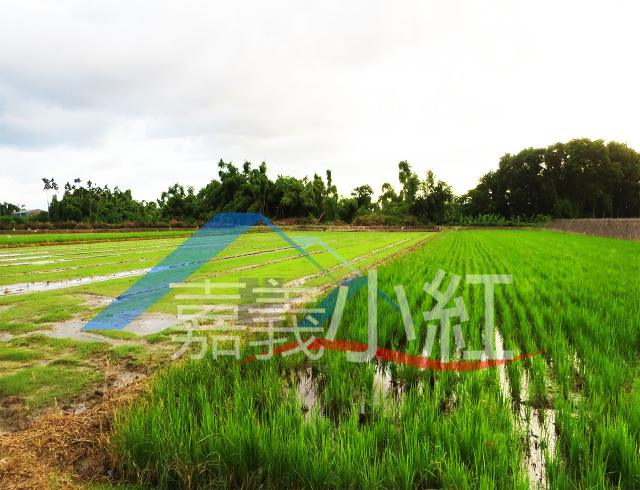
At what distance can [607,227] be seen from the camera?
2181 centimetres

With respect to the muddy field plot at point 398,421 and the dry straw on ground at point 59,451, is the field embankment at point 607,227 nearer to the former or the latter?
the muddy field plot at point 398,421

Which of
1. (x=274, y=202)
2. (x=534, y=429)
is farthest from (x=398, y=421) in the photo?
(x=274, y=202)

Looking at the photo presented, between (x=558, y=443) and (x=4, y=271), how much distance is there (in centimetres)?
960

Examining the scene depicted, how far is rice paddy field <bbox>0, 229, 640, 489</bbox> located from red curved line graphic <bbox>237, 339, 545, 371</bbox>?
2 centimetres

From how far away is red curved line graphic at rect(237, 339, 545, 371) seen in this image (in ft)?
8.54

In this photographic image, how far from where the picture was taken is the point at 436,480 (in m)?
1.47

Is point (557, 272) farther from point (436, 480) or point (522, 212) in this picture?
point (522, 212)

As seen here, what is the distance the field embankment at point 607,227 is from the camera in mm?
18016

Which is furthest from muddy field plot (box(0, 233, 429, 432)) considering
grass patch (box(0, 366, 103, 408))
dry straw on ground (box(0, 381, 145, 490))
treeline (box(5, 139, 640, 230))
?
treeline (box(5, 139, 640, 230))

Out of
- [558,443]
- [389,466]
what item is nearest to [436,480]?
[389,466]

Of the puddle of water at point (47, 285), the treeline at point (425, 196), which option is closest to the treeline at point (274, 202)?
the treeline at point (425, 196)

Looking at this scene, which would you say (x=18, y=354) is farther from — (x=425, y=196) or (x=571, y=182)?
(x=571, y=182)

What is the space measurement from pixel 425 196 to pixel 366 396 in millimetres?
38606

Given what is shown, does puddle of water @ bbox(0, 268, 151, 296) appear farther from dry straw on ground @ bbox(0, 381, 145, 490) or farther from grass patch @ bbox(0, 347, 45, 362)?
dry straw on ground @ bbox(0, 381, 145, 490)
